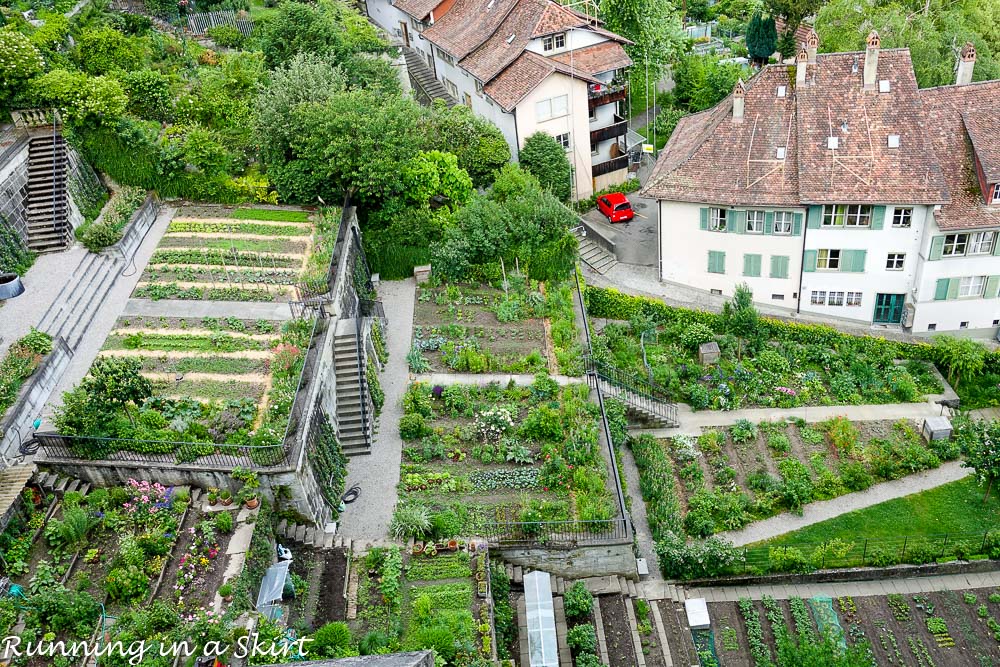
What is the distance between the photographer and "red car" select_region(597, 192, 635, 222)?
5106 cm

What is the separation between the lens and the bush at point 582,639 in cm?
2622

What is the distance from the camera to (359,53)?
50.8 m

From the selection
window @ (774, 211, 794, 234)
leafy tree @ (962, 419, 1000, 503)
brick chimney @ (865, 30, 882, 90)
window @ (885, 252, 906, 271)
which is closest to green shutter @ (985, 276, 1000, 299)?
window @ (885, 252, 906, 271)

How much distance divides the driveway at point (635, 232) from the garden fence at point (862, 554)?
828 inches

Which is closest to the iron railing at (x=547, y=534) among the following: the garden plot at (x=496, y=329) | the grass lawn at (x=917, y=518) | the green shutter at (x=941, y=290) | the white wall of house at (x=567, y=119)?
the grass lawn at (x=917, y=518)

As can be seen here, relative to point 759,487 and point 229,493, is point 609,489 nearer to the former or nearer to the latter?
point 759,487

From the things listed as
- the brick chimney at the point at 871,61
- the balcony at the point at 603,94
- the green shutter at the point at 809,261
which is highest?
the brick chimney at the point at 871,61

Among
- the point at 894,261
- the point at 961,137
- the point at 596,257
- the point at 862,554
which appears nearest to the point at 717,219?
the point at 596,257

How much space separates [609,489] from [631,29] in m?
38.0

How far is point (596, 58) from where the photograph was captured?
167 ft

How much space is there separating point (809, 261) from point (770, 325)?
4020 millimetres

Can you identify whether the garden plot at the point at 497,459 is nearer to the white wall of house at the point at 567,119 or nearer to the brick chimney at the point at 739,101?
the brick chimney at the point at 739,101

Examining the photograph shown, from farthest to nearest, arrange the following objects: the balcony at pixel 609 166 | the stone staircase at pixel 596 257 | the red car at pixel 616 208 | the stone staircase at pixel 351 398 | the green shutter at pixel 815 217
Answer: the balcony at pixel 609 166, the red car at pixel 616 208, the stone staircase at pixel 596 257, the green shutter at pixel 815 217, the stone staircase at pixel 351 398

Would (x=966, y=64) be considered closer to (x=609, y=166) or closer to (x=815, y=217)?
(x=815, y=217)
